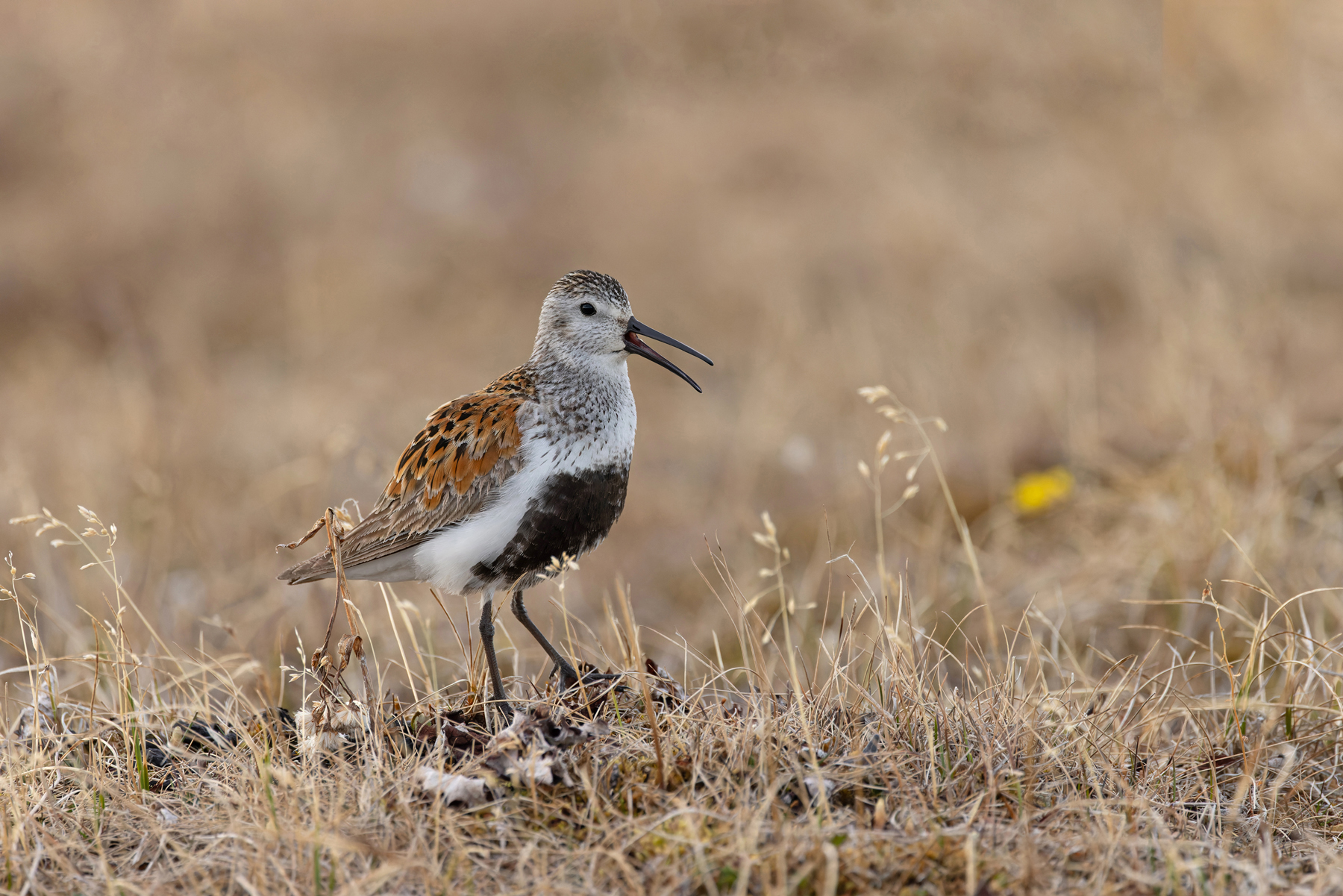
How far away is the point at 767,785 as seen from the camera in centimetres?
328

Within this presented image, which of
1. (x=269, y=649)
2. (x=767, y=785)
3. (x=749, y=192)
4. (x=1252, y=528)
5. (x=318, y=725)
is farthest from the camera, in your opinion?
(x=749, y=192)

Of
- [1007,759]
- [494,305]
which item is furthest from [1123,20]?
[1007,759]

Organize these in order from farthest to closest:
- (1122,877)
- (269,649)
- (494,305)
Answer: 1. (494,305)
2. (269,649)
3. (1122,877)

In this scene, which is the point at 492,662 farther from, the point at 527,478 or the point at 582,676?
the point at 527,478

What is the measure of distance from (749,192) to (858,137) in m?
2.17

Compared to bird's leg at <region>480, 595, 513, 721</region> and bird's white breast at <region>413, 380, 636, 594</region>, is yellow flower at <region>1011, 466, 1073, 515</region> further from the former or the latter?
bird's leg at <region>480, 595, 513, 721</region>

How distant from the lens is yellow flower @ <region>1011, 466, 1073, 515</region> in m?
8.11

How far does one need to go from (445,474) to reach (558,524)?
54cm

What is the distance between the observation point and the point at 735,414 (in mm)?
12031

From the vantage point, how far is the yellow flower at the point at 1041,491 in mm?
8109

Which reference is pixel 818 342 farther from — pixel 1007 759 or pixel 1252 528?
pixel 1007 759

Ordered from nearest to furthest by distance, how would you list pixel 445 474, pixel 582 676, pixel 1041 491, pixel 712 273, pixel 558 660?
pixel 582 676
pixel 558 660
pixel 445 474
pixel 1041 491
pixel 712 273

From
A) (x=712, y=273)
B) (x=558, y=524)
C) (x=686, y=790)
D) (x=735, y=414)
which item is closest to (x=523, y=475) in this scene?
(x=558, y=524)

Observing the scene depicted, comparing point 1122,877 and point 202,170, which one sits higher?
point 202,170
